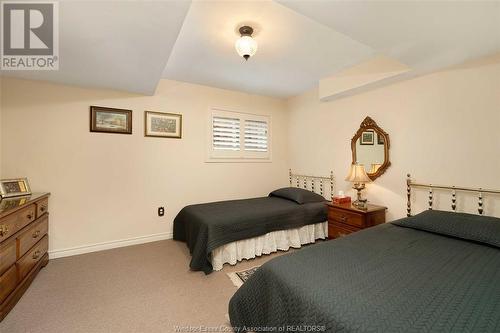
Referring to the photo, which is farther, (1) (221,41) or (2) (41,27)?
(1) (221,41)

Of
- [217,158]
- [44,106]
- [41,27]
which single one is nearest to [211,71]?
[217,158]

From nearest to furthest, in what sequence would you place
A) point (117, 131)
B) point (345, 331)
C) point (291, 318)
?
point (345, 331)
point (291, 318)
point (117, 131)

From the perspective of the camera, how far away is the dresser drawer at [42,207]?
2.24m

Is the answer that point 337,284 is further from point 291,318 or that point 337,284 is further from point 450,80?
point 450,80

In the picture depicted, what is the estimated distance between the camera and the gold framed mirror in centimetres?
267

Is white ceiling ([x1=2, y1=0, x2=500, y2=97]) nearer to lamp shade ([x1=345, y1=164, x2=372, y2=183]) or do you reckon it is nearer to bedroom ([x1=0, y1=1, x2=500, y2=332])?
bedroom ([x1=0, y1=1, x2=500, y2=332])

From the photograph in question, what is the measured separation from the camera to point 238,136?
147 inches

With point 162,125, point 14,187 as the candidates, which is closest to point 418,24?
point 162,125

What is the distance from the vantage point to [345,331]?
794 mm

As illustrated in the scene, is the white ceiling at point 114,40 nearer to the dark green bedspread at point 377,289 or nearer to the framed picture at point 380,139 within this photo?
the dark green bedspread at point 377,289

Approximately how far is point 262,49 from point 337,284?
2.22 metres

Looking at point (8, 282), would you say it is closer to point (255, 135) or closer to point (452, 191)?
point (255, 135)

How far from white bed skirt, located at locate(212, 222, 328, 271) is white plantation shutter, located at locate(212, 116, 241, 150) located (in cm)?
162

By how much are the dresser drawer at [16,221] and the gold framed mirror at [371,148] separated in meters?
3.51
